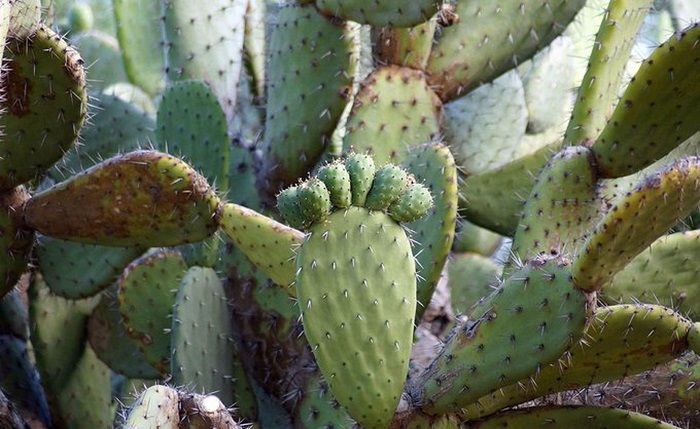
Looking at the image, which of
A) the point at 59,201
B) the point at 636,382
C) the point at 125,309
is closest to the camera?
the point at 636,382

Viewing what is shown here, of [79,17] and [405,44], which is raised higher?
[405,44]

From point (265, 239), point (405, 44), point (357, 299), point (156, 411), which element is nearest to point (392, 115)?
point (405, 44)

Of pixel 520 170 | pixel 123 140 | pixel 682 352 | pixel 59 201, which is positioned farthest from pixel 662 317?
pixel 123 140

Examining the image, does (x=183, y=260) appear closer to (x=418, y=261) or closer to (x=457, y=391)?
(x=418, y=261)

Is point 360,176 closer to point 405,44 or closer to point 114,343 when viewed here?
point 405,44

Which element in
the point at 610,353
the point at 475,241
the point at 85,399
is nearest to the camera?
the point at 610,353
